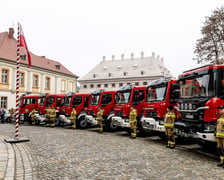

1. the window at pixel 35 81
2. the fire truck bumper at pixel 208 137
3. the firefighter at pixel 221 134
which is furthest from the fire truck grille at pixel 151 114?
the window at pixel 35 81

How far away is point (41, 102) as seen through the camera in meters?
21.2

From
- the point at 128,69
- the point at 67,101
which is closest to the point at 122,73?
the point at 128,69

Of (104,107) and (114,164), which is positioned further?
(104,107)

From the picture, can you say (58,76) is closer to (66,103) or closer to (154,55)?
(66,103)

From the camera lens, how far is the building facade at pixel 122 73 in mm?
61081

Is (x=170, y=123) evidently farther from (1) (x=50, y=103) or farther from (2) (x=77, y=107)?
(1) (x=50, y=103)

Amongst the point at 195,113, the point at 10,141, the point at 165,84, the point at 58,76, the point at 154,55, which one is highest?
the point at 154,55

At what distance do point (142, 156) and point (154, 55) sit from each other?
6010cm

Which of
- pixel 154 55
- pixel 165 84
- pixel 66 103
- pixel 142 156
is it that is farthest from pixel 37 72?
pixel 154 55

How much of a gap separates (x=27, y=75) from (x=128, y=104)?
26.2m

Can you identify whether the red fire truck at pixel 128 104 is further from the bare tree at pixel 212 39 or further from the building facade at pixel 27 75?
the building facade at pixel 27 75

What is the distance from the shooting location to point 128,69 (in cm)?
6525

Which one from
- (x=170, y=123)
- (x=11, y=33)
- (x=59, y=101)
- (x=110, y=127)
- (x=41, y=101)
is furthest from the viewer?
(x=11, y=33)

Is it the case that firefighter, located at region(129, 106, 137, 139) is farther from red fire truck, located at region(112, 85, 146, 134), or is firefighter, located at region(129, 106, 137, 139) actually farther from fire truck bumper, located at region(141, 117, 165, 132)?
fire truck bumper, located at region(141, 117, 165, 132)
